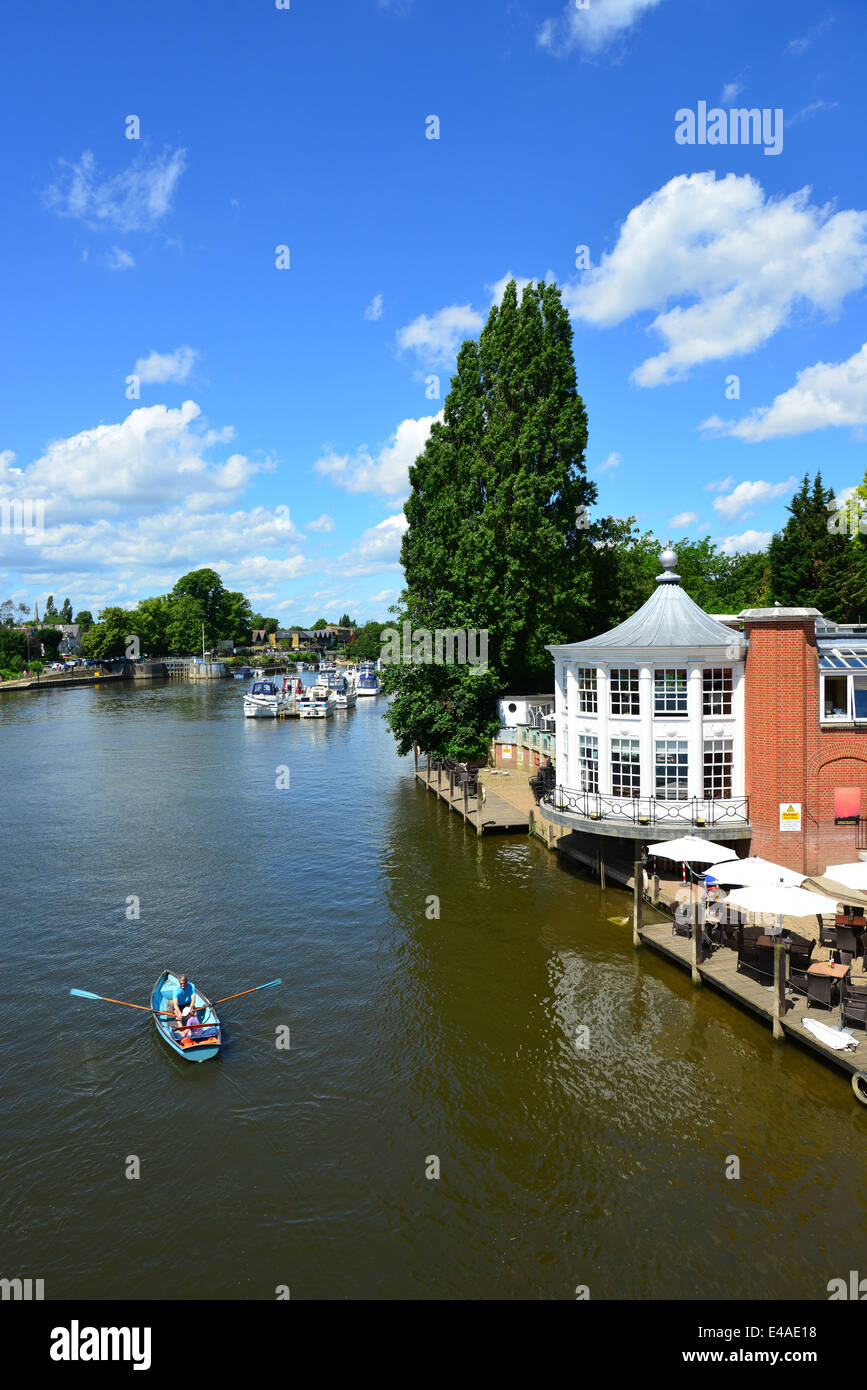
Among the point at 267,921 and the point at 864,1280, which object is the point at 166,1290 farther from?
the point at 267,921

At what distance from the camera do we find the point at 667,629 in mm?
29047

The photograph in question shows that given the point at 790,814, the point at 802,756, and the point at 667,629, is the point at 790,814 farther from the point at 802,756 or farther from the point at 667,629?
the point at 667,629

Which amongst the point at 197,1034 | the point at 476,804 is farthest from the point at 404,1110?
the point at 476,804

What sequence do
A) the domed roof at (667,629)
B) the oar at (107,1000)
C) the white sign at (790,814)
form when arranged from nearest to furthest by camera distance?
the oar at (107,1000) → the white sign at (790,814) → the domed roof at (667,629)

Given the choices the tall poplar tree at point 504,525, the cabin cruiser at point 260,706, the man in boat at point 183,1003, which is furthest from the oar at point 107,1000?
the cabin cruiser at point 260,706

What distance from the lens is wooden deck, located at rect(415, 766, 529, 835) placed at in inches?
1559

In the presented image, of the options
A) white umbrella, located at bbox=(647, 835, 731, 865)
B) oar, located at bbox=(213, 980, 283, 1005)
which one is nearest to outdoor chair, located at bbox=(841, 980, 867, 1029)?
white umbrella, located at bbox=(647, 835, 731, 865)

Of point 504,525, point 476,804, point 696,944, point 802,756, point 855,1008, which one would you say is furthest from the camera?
point 504,525

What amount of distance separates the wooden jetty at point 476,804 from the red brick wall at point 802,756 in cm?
1491

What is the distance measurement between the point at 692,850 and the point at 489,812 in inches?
694

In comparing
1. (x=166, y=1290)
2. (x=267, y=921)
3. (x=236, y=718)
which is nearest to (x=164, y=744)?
(x=236, y=718)

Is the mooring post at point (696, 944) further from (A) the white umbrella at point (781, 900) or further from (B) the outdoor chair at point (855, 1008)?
(B) the outdoor chair at point (855, 1008)

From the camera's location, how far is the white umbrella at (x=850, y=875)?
2033 cm

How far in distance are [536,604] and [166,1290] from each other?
4233 cm
